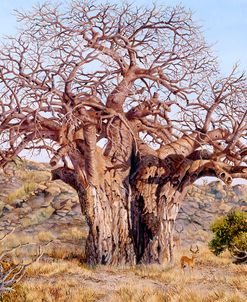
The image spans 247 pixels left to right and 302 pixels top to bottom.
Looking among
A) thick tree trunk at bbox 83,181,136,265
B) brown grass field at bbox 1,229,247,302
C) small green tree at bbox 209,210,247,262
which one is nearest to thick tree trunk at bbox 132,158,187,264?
thick tree trunk at bbox 83,181,136,265

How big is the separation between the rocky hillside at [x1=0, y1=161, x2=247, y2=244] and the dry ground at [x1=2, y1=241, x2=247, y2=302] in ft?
24.6

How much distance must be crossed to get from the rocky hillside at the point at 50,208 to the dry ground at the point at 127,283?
751cm

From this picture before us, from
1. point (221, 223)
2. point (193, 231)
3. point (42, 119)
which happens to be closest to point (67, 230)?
point (193, 231)

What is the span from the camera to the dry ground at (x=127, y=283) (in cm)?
979

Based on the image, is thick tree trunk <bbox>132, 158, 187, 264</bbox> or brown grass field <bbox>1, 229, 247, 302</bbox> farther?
thick tree trunk <bbox>132, 158, 187, 264</bbox>

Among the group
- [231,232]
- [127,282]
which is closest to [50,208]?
[231,232]

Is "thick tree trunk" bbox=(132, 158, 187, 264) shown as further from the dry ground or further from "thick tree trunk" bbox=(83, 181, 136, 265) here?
the dry ground

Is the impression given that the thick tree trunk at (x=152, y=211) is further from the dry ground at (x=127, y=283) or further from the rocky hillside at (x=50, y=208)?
the rocky hillside at (x=50, y=208)

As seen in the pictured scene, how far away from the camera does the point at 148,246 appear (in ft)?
48.1

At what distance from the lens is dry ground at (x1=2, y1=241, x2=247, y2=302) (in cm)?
979

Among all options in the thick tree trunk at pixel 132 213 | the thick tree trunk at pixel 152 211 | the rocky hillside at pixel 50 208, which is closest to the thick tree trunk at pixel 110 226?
the thick tree trunk at pixel 132 213

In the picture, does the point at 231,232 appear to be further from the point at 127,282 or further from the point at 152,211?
the point at 127,282

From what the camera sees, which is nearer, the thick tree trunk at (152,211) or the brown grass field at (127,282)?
the brown grass field at (127,282)

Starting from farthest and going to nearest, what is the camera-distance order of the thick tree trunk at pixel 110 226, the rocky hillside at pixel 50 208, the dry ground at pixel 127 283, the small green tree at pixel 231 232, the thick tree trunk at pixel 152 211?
the rocky hillside at pixel 50 208 < the small green tree at pixel 231 232 < the thick tree trunk at pixel 152 211 < the thick tree trunk at pixel 110 226 < the dry ground at pixel 127 283
